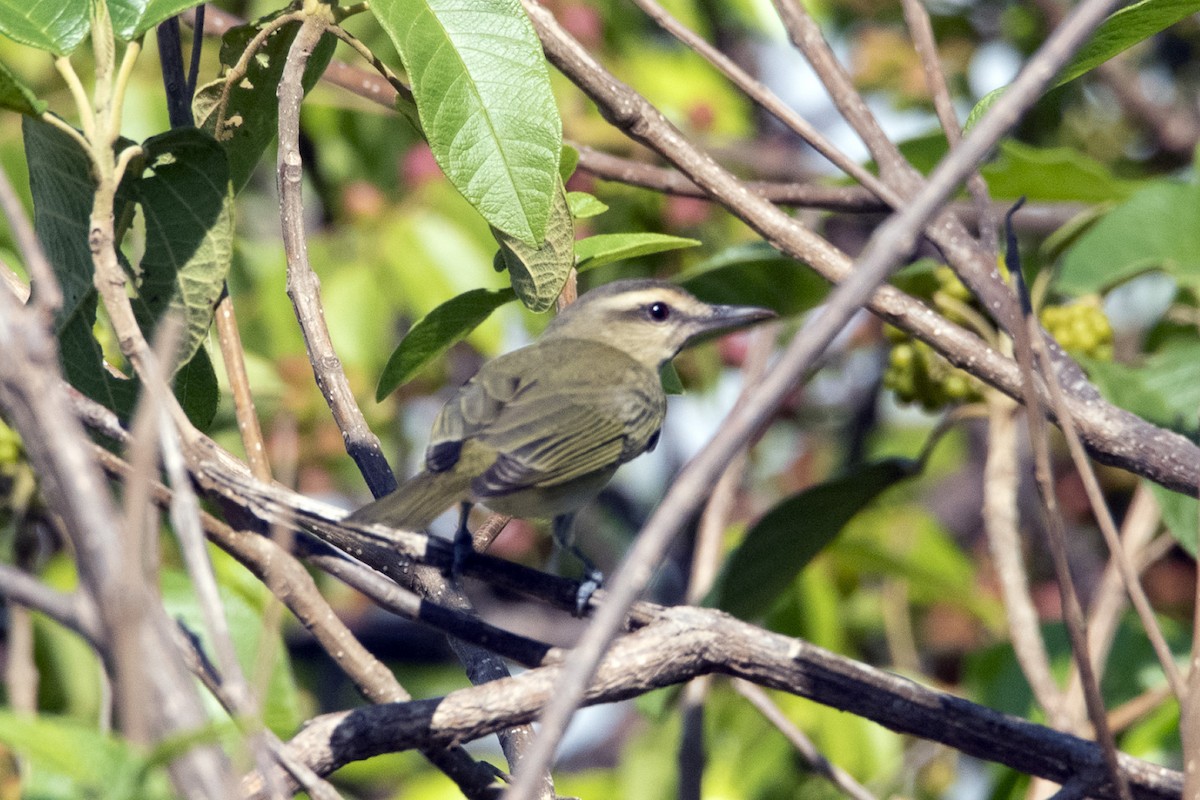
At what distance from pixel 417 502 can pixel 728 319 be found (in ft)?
4.49

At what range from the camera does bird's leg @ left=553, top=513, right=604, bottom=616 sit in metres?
2.19

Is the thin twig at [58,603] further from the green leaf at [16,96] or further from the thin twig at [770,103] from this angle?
the thin twig at [770,103]

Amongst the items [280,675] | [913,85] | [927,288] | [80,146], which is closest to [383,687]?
[80,146]

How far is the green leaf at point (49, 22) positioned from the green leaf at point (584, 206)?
0.91 meters

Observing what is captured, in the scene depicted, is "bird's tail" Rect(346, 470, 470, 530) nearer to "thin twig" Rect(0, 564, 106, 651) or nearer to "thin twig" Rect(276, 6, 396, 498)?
"thin twig" Rect(276, 6, 396, 498)

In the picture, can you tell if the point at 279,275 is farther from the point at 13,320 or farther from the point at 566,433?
the point at 13,320

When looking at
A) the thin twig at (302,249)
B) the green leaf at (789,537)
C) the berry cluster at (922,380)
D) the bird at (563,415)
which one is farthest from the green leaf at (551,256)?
the berry cluster at (922,380)

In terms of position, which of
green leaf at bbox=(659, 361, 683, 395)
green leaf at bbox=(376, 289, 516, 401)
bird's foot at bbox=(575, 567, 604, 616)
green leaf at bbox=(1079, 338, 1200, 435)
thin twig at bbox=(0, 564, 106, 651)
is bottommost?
thin twig at bbox=(0, 564, 106, 651)

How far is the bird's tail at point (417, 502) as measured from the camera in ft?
7.06

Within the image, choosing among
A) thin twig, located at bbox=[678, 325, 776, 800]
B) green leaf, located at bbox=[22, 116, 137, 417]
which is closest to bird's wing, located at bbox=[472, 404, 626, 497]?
thin twig, located at bbox=[678, 325, 776, 800]

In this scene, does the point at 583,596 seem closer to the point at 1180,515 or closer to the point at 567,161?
the point at 567,161

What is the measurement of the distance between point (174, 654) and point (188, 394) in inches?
52.1

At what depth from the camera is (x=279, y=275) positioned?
182 inches

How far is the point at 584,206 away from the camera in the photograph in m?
2.60
